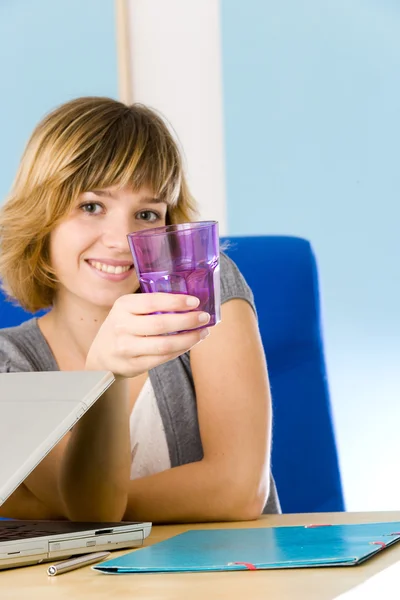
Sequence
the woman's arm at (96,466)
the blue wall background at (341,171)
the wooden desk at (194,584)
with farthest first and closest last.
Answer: the blue wall background at (341,171) → the woman's arm at (96,466) → the wooden desk at (194,584)

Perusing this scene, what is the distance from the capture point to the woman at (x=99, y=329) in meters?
1.16

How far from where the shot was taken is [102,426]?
3.31 ft

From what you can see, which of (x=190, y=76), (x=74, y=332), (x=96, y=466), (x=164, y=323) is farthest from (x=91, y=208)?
(x=190, y=76)

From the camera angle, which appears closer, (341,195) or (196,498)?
(196,498)

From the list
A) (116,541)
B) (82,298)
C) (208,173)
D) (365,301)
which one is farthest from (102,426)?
(208,173)

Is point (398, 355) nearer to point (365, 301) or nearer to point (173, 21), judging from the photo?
point (365, 301)

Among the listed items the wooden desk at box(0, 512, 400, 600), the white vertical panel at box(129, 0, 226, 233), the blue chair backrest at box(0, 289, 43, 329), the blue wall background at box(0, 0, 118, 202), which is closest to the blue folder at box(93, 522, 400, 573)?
the wooden desk at box(0, 512, 400, 600)

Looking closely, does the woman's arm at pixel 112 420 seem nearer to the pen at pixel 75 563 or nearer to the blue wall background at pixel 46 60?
the pen at pixel 75 563

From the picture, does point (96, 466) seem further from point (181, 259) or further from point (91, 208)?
point (91, 208)

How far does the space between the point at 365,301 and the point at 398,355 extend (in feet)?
0.58

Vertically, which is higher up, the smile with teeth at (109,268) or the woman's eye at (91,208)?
the woman's eye at (91,208)

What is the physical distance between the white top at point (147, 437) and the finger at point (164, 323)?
1.85 ft

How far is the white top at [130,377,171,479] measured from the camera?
1.43 m

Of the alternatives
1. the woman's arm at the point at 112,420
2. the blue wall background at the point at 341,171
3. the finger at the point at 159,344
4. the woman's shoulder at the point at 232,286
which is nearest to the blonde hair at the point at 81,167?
the woman's shoulder at the point at 232,286
